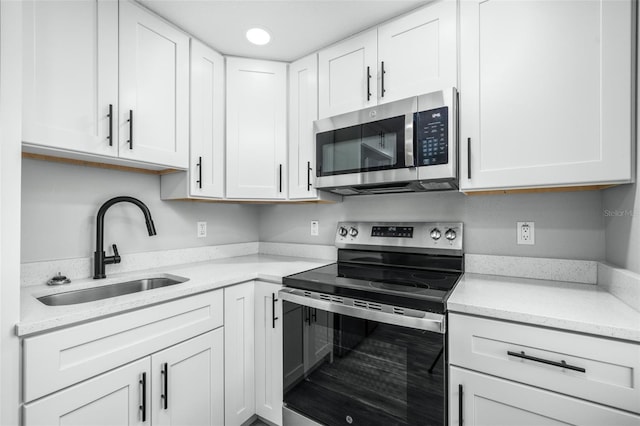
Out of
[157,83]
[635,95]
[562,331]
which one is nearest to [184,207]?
[157,83]

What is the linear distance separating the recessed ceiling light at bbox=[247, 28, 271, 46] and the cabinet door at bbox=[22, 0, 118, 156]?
67cm

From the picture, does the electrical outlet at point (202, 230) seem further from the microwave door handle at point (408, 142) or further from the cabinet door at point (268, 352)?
the microwave door handle at point (408, 142)

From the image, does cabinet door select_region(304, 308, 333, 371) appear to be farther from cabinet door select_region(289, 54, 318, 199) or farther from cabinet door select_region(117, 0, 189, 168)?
cabinet door select_region(117, 0, 189, 168)

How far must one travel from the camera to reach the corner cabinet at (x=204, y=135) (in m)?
1.77

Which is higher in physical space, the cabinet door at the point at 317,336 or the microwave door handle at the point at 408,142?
the microwave door handle at the point at 408,142

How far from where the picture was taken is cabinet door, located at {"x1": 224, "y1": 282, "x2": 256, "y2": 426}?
156 centimetres

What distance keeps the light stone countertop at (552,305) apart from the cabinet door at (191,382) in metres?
1.17

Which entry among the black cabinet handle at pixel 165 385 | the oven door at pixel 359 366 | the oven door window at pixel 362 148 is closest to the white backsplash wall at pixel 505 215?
the oven door window at pixel 362 148

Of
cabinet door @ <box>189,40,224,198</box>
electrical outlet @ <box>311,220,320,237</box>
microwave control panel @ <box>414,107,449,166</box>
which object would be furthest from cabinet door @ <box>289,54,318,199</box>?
microwave control panel @ <box>414,107,449,166</box>

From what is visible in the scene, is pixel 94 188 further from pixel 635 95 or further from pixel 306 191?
pixel 635 95

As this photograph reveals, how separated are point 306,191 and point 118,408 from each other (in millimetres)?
1399

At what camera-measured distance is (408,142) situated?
1483mm

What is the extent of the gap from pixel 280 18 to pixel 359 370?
1.86 m

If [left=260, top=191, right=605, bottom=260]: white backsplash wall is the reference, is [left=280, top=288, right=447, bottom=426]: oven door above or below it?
below
